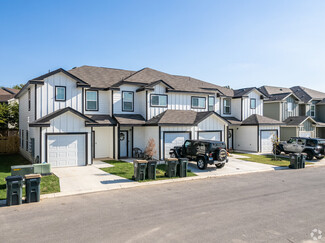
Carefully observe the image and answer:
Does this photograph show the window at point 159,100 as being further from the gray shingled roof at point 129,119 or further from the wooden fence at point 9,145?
the wooden fence at point 9,145

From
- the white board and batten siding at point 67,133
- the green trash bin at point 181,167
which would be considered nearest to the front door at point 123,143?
the white board and batten siding at point 67,133

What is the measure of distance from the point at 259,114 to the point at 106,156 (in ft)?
59.4

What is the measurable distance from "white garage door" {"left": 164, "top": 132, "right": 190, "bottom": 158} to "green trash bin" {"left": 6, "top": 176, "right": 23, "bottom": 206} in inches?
478

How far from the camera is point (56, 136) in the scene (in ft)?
56.3

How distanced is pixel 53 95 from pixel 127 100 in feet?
19.3

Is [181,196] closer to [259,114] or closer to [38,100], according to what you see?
[38,100]

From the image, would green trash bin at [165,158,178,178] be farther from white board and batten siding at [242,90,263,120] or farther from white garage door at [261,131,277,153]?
white board and batten siding at [242,90,263,120]

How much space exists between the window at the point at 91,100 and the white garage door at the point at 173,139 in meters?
6.27

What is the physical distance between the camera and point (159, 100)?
22.7m

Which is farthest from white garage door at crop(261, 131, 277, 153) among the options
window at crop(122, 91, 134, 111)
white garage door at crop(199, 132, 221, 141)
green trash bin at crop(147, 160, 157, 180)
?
green trash bin at crop(147, 160, 157, 180)

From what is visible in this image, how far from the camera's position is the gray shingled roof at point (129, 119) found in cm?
2050

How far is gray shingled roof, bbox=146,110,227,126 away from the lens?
20.6 meters

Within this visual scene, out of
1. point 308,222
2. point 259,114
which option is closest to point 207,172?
point 308,222

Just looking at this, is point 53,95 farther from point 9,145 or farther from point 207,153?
point 207,153
